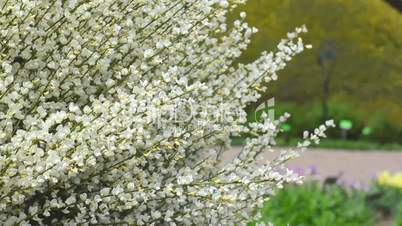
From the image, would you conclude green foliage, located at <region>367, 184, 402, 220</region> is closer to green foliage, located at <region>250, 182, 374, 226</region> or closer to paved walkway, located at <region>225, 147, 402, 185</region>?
green foliage, located at <region>250, 182, 374, 226</region>

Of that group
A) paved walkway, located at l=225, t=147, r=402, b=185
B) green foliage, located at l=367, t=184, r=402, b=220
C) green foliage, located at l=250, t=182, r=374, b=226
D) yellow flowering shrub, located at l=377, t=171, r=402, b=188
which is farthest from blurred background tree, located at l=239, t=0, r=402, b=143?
green foliage, located at l=250, t=182, r=374, b=226

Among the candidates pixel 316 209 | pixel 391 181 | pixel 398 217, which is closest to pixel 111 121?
pixel 398 217

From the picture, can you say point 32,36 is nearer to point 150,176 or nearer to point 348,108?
point 150,176

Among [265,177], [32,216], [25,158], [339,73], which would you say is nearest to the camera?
[25,158]

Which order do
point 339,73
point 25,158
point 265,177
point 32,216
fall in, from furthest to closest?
1. point 339,73
2. point 265,177
3. point 32,216
4. point 25,158

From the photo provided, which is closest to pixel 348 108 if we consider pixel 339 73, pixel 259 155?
pixel 339 73

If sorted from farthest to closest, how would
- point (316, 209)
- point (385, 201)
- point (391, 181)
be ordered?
point (391, 181) < point (385, 201) < point (316, 209)

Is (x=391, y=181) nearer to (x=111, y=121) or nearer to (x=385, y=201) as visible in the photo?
(x=385, y=201)
